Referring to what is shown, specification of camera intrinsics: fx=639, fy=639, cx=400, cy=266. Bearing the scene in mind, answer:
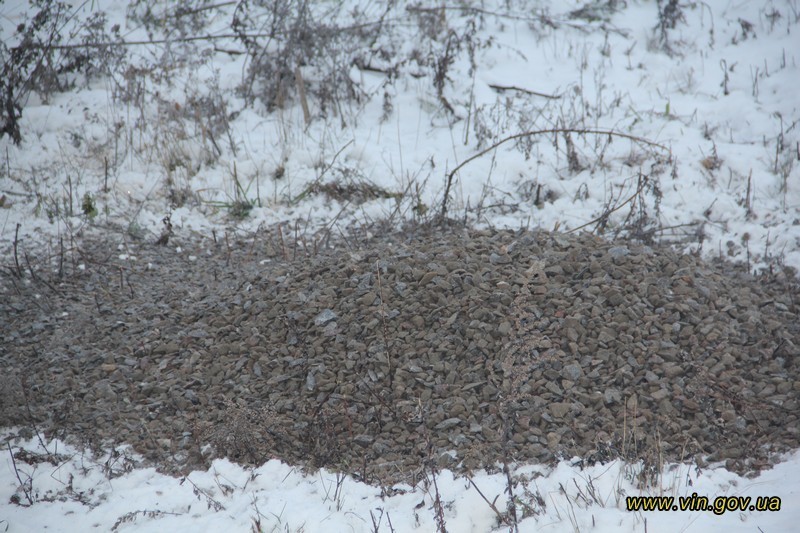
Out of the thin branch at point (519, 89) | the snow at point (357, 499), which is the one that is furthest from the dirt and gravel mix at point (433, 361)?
the thin branch at point (519, 89)

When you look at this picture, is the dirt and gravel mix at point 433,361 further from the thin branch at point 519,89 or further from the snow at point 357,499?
the thin branch at point 519,89

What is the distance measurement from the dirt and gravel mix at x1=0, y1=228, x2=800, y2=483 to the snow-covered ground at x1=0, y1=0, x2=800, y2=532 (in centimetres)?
20

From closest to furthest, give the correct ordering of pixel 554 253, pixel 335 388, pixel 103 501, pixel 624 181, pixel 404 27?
pixel 103 501 < pixel 335 388 < pixel 554 253 < pixel 624 181 < pixel 404 27

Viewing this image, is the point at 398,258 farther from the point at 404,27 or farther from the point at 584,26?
the point at 584,26

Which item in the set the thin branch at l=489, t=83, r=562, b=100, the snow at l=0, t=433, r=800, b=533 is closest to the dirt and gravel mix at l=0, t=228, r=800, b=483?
the snow at l=0, t=433, r=800, b=533

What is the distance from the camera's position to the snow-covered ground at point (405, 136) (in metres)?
4.52

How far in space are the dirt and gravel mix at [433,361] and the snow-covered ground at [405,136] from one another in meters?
0.20

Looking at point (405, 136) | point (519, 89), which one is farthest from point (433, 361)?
point (519, 89)

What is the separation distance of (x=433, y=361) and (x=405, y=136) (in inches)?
132

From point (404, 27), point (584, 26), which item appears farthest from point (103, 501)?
point (584, 26)

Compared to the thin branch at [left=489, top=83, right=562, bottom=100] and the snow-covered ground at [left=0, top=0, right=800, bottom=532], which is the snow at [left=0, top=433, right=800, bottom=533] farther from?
the thin branch at [left=489, top=83, right=562, bottom=100]

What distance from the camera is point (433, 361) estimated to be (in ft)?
10.4

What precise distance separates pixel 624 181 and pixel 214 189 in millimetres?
3394

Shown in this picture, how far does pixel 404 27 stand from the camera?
712cm
